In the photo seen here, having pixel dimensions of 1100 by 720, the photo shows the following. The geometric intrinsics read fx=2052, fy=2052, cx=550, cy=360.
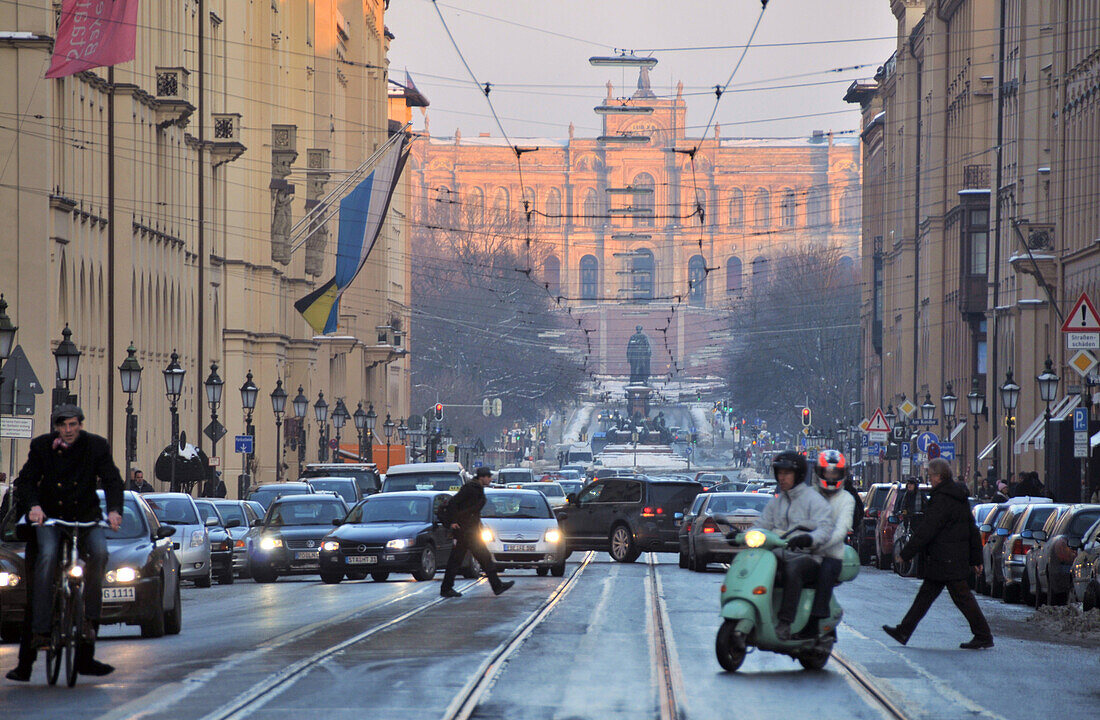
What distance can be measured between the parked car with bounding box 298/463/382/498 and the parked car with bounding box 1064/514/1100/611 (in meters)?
28.7

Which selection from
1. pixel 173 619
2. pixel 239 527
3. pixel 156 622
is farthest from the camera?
pixel 239 527

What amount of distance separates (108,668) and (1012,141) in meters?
53.9

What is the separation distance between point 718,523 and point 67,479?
20188mm

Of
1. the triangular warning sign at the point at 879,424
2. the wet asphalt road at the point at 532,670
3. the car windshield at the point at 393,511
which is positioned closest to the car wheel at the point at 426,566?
the car windshield at the point at 393,511

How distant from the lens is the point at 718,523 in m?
31.8

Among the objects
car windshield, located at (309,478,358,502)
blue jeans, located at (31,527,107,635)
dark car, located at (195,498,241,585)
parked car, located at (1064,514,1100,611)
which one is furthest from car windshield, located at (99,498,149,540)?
car windshield, located at (309,478,358,502)

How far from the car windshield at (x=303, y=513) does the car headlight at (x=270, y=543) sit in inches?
23.1

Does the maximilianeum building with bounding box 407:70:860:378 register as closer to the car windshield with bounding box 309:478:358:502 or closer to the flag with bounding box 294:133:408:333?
the flag with bounding box 294:133:408:333

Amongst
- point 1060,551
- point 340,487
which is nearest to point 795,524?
point 1060,551

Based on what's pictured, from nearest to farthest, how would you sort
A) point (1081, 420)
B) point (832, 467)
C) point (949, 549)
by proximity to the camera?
point (832, 467) < point (949, 549) < point (1081, 420)

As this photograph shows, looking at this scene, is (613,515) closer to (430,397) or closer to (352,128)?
(352,128)

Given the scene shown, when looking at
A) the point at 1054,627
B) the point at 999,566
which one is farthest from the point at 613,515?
the point at 1054,627

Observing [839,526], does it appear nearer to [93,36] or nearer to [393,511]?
[393,511]

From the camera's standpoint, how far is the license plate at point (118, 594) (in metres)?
16.3
